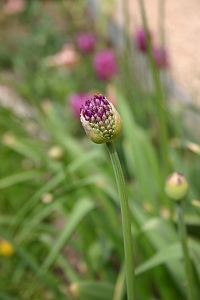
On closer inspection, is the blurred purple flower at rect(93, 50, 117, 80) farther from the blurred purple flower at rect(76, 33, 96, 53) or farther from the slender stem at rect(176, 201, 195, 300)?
the slender stem at rect(176, 201, 195, 300)

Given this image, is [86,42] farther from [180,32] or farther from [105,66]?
[180,32]

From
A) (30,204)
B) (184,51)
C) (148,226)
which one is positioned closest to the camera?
(148,226)

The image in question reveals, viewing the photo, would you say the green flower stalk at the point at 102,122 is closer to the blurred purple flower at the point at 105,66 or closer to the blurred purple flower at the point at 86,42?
the blurred purple flower at the point at 105,66

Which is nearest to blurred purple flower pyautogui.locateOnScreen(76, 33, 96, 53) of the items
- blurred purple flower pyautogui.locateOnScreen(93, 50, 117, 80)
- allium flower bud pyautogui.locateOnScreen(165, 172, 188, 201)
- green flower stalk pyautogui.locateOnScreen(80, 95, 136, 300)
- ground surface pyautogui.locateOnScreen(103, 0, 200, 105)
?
blurred purple flower pyautogui.locateOnScreen(93, 50, 117, 80)

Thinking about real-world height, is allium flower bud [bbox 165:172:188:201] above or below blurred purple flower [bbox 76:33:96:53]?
above

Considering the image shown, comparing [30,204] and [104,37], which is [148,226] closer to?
[30,204]

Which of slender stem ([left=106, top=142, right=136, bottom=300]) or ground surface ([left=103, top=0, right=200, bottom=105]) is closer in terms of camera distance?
slender stem ([left=106, top=142, right=136, bottom=300])

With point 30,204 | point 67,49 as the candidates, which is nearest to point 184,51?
point 67,49
